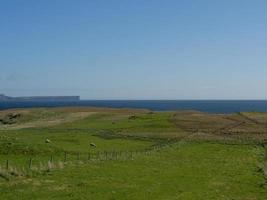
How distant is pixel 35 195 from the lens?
110ft

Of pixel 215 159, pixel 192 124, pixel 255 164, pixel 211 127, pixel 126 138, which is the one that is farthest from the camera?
pixel 192 124

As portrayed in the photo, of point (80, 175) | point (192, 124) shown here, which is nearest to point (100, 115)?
point (192, 124)

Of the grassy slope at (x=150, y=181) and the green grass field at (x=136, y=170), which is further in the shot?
the green grass field at (x=136, y=170)

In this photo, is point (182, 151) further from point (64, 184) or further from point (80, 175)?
point (64, 184)

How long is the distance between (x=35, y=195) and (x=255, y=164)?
105 ft

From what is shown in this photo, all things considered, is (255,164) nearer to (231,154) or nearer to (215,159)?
(215,159)

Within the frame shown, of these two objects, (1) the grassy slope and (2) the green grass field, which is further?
(2) the green grass field

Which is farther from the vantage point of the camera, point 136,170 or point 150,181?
point 136,170

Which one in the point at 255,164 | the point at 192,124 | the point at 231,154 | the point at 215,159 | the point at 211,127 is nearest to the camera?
the point at 255,164

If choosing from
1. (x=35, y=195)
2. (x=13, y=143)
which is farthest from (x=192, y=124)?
(x=35, y=195)

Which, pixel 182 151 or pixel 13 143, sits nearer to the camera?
pixel 13 143

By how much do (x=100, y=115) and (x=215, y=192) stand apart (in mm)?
124989

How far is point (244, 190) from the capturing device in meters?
40.3

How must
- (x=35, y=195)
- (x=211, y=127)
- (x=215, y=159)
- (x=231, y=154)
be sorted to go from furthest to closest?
(x=211, y=127), (x=231, y=154), (x=215, y=159), (x=35, y=195)
